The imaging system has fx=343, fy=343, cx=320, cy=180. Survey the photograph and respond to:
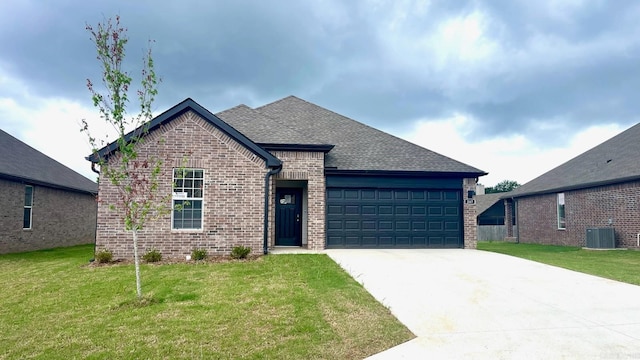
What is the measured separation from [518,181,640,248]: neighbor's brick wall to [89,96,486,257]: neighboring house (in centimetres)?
747

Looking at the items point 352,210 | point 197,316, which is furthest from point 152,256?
point 352,210

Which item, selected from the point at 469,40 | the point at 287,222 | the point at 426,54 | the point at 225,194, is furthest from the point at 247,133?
the point at 469,40

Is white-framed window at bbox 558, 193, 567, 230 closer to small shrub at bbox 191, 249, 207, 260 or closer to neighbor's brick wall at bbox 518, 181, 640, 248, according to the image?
neighbor's brick wall at bbox 518, 181, 640, 248

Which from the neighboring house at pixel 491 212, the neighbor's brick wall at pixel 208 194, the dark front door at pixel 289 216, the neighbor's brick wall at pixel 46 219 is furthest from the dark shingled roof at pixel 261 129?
the neighboring house at pixel 491 212

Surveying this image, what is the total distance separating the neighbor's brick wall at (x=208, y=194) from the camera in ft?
33.9

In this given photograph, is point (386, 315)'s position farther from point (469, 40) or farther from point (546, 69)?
point (546, 69)

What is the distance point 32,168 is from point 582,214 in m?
26.9

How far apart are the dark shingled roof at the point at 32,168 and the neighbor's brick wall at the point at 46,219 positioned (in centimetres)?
42

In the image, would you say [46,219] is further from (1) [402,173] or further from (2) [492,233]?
(2) [492,233]

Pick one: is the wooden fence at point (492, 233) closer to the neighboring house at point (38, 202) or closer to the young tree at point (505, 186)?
the neighboring house at point (38, 202)

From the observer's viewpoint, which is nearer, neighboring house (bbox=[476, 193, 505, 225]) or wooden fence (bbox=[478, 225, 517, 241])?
wooden fence (bbox=[478, 225, 517, 241])

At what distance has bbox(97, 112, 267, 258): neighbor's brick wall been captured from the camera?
1034 cm

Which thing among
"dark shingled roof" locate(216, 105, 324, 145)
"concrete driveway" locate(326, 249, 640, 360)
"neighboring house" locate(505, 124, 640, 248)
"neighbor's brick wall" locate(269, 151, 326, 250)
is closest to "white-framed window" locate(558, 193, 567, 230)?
"neighboring house" locate(505, 124, 640, 248)

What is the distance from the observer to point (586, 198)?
684 inches
